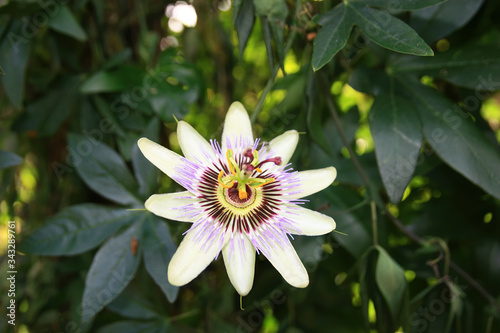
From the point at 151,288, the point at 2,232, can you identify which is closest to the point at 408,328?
the point at 151,288

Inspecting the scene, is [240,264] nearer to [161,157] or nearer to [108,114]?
[161,157]

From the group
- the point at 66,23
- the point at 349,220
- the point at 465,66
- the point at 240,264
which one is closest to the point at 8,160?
the point at 66,23

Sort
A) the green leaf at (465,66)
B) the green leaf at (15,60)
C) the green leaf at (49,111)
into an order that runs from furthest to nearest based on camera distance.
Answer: the green leaf at (49,111), the green leaf at (15,60), the green leaf at (465,66)

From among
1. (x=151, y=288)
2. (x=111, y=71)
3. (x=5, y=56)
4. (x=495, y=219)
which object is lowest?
(x=495, y=219)

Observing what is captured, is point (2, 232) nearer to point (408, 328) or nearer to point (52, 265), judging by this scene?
point (52, 265)

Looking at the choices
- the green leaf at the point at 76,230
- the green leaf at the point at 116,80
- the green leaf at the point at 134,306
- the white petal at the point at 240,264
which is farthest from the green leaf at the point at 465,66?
the green leaf at the point at 134,306

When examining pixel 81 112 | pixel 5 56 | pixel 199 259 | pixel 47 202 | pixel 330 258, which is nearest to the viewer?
pixel 199 259

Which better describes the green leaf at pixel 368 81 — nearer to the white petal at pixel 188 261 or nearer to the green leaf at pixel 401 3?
the green leaf at pixel 401 3

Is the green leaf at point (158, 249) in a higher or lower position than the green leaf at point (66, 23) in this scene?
lower
